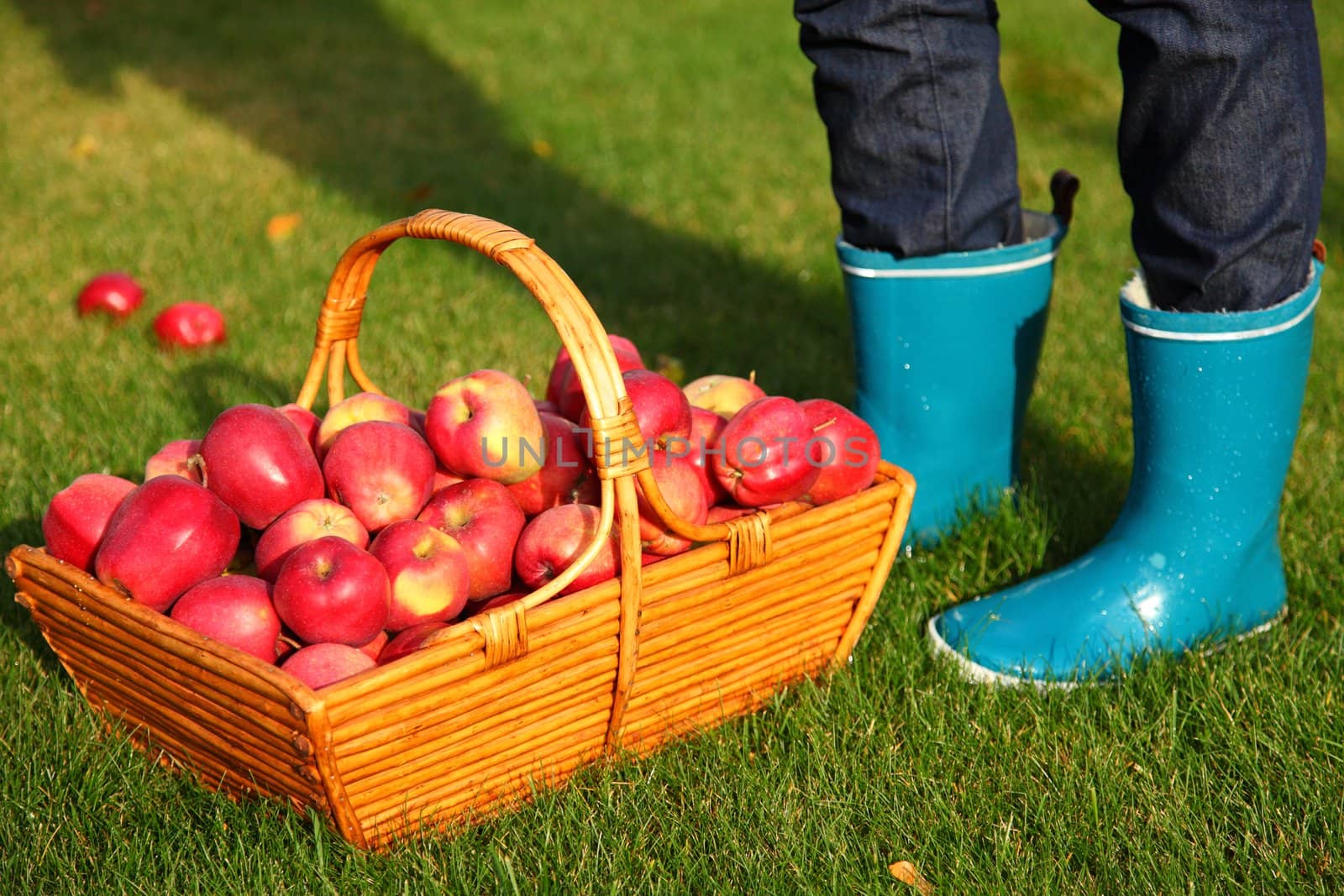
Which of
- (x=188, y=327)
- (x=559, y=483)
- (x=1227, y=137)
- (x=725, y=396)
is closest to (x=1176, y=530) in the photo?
(x=1227, y=137)

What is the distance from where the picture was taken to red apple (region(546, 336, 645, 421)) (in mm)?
1932

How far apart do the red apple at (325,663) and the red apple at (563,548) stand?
24cm

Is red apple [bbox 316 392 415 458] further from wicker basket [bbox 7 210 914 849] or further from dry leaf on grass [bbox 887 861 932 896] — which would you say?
dry leaf on grass [bbox 887 861 932 896]

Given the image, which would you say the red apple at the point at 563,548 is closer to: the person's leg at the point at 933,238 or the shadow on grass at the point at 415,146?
the person's leg at the point at 933,238

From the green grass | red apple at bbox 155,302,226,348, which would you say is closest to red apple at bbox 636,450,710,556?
the green grass

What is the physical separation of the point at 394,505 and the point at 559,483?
22 centimetres

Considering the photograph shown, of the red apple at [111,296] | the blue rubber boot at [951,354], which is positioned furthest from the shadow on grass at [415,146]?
the red apple at [111,296]

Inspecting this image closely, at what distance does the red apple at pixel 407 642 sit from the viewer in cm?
153

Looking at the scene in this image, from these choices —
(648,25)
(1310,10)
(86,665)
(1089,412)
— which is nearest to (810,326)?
(1089,412)

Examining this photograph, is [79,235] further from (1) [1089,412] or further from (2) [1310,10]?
(2) [1310,10]

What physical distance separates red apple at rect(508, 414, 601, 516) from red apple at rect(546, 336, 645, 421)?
0.11 meters

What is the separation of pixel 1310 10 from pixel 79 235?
3.38m

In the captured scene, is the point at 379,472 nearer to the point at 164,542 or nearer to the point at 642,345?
the point at 164,542

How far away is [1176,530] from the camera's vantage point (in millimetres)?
1886
